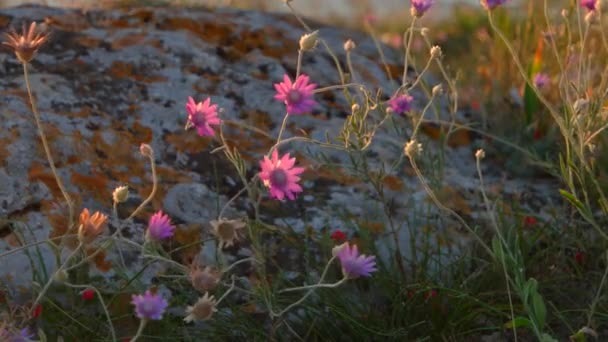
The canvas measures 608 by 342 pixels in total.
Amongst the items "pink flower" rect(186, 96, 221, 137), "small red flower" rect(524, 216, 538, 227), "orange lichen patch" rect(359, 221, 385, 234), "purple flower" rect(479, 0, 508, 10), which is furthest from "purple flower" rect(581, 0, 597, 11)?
"pink flower" rect(186, 96, 221, 137)

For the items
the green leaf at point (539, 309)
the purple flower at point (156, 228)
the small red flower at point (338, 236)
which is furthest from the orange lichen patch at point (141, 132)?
the green leaf at point (539, 309)

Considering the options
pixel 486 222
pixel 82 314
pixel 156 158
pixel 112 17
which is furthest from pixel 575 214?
pixel 112 17

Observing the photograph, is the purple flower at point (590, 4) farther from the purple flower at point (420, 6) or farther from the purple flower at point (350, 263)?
the purple flower at point (350, 263)

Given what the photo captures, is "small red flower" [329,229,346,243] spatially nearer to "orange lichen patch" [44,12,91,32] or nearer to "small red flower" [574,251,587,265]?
"small red flower" [574,251,587,265]

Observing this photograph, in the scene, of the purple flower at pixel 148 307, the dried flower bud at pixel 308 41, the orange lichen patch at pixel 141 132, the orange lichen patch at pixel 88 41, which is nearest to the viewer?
the purple flower at pixel 148 307

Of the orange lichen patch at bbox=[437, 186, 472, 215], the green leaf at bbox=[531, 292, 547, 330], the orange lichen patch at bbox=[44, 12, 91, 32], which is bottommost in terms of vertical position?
the orange lichen patch at bbox=[437, 186, 472, 215]

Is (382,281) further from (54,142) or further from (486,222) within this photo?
(54,142)
